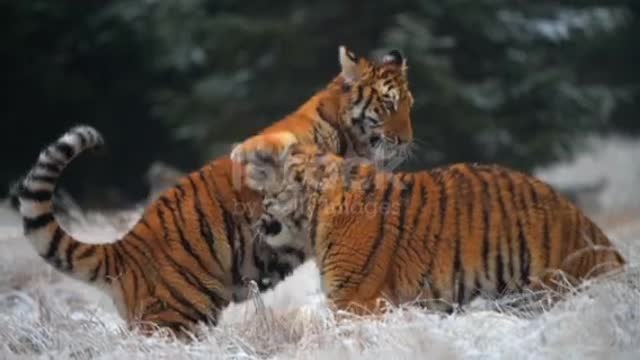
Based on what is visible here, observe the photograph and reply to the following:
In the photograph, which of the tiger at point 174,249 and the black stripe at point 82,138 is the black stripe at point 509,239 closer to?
the tiger at point 174,249

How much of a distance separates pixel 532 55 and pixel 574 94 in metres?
0.64

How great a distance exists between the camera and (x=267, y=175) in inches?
252

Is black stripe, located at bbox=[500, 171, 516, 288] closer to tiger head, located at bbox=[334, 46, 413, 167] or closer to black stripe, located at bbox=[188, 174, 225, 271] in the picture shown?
tiger head, located at bbox=[334, 46, 413, 167]

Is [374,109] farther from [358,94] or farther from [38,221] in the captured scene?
[38,221]

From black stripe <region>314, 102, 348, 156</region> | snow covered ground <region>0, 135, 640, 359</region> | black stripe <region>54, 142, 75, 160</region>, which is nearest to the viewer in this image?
snow covered ground <region>0, 135, 640, 359</region>

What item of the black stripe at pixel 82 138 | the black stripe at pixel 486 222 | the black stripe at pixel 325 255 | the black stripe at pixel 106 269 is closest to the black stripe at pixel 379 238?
the black stripe at pixel 325 255

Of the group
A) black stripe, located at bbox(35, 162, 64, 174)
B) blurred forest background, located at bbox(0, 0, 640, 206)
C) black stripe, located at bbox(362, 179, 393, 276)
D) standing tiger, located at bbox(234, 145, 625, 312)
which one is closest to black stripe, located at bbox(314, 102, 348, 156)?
standing tiger, located at bbox(234, 145, 625, 312)

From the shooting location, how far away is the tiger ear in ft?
23.8

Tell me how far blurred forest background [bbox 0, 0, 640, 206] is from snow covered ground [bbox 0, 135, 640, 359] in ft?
24.7

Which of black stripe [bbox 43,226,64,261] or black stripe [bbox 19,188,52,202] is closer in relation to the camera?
black stripe [bbox 19,188,52,202]

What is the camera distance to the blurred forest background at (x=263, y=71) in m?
14.7

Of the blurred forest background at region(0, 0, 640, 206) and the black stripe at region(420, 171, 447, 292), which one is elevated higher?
the black stripe at region(420, 171, 447, 292)

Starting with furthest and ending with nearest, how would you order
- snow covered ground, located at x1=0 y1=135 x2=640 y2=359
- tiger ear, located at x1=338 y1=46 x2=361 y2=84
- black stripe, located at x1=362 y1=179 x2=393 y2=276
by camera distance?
tiger ear, located at x1=338 y1=46 x2=361 y2=84 → black stripe, located at x1=362 y1=179 x2=393 y2=276 → snow covered ground, located at x1=0 y1=135 x2=640 y2=359

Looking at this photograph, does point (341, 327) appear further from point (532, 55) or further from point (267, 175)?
point (532, 55)
